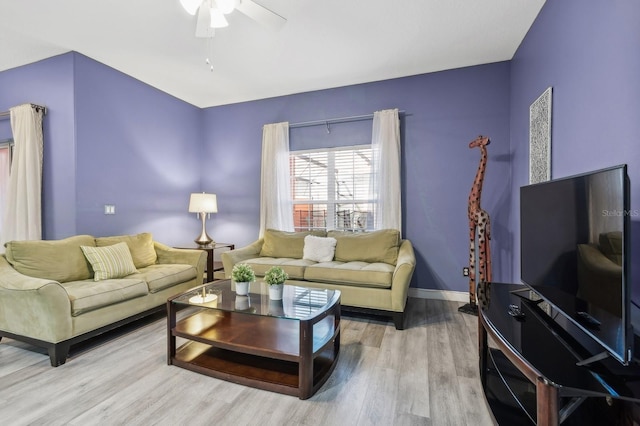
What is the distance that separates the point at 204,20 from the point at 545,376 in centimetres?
271

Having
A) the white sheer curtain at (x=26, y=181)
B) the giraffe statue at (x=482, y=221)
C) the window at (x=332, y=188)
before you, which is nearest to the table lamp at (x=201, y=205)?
the window at (x=332, y=188)

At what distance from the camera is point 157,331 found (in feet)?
8.86

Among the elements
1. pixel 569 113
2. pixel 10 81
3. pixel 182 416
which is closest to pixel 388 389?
pixel 182 416

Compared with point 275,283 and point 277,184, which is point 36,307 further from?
point 277,184

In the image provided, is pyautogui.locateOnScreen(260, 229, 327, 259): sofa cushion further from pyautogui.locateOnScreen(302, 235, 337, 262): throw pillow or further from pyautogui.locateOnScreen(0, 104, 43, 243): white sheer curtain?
pyautogui.locateOnScreen(0, 104, 43, 243): white sheer curtain

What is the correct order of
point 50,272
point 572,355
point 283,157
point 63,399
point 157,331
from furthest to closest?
point 283,157, point 157,331, point 50,272, point 63,399, point 572,355

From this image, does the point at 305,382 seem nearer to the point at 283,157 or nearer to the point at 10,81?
the point at 283,157

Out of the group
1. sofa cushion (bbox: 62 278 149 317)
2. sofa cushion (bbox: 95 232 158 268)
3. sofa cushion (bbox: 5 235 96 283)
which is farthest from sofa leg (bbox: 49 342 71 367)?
sofa cushion (bbox: 95 232 158 268)

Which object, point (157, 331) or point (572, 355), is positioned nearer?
point (572, 355)

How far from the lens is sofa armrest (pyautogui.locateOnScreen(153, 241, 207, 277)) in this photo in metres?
3.42

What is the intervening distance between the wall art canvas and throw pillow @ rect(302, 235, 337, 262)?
2079mm

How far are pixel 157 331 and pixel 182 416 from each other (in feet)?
4.46

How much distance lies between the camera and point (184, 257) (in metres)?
3.46

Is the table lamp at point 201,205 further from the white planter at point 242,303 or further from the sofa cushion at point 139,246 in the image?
the white planter at point 242,303
